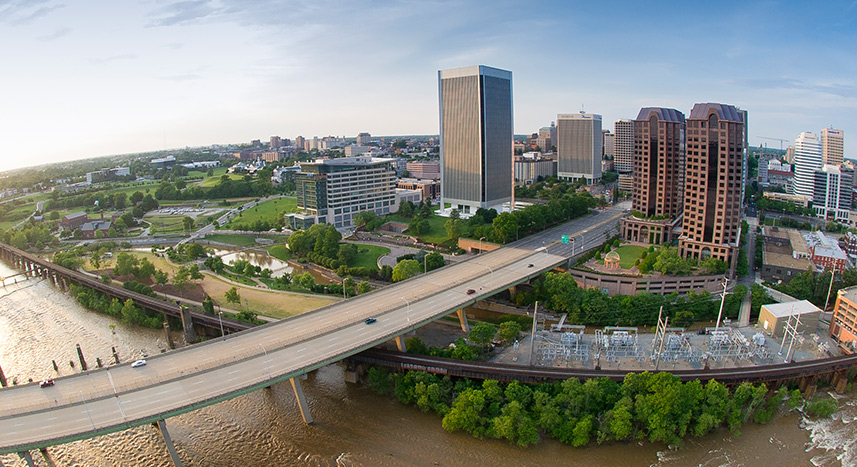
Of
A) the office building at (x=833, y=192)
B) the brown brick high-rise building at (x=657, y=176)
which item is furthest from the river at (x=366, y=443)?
the office building at (x=833, y=192)

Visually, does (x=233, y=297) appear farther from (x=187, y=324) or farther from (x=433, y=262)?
(x=433, y=262)

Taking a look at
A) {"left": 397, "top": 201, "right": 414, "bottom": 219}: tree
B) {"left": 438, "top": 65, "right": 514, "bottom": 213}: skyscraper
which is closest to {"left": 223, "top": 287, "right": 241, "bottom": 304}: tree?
{"left": 397, "top": 201, "right": 414, "bottom": 219}: tree

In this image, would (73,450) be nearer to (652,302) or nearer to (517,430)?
(517,430)

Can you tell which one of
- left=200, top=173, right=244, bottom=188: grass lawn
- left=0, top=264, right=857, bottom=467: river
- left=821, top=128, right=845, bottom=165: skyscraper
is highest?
left=821, top=128, right=845, bottom=165: skyscraper

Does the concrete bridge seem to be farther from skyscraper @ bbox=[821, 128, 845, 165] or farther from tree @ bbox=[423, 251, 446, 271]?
skyscraper @ bbox=[821, 128, 845, 165]

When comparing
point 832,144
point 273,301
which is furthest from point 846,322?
point 832,144
